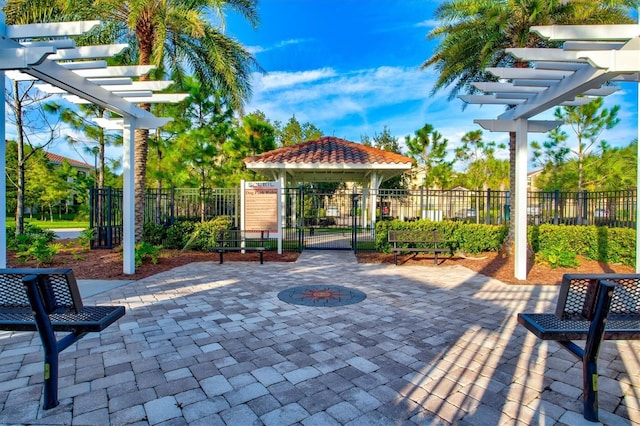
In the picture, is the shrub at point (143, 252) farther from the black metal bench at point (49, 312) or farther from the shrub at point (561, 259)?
the shrub at point (561, 259)

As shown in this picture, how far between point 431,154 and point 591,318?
28607 millimetres

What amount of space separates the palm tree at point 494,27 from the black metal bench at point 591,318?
6663 millimetres

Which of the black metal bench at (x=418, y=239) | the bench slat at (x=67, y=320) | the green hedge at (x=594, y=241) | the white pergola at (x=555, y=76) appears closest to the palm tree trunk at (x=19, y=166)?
the bench slat at (x=67, y=320)

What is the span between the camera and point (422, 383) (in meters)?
3.01

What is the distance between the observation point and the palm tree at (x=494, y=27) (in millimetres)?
8617

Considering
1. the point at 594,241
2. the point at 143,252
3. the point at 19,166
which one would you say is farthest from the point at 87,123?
the point at 594,241

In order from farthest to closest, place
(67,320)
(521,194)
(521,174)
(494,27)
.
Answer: (494,27) < (521,194) < (521,174) < (67,320)

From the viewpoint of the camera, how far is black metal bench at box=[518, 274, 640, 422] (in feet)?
8.16

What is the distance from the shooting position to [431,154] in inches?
1168

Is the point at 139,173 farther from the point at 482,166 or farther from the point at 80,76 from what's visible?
the point at 482,166

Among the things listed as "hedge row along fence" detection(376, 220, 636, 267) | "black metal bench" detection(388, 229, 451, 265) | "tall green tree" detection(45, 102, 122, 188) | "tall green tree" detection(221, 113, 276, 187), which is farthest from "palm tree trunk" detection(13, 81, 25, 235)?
"black metal bench" detection(388, 229, 451, 265)

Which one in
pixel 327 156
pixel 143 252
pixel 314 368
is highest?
pixel 327 156

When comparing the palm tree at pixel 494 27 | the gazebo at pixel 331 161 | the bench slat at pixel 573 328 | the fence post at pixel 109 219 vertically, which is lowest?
the bench slat at pixel 573 328

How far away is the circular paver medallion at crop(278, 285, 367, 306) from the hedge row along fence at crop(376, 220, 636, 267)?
15.5 ft
